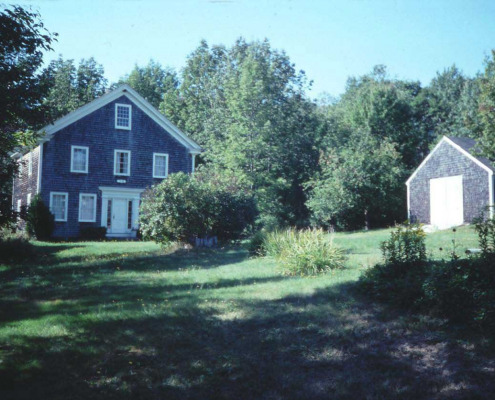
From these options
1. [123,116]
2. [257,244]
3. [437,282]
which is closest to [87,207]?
[123,116]

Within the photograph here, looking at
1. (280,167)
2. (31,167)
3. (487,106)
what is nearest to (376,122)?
(280,167)

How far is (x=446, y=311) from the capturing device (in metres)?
6.68

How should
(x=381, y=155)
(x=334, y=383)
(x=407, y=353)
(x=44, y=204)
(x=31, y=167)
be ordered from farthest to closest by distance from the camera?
(x=381, y=155) → (x=31, y=167) → (x=44, y=204) → (x=407, y=353) → (x=334, y=383)

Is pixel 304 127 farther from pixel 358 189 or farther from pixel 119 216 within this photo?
pixel 119 216

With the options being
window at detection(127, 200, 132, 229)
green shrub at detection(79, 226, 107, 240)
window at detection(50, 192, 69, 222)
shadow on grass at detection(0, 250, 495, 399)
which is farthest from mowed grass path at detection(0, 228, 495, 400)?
window at detection(127, 200, 132, 229)

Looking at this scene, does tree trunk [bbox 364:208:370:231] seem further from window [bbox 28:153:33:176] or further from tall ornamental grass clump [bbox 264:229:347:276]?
window [bbox 28:153:33:176]

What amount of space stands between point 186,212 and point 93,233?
12893mm

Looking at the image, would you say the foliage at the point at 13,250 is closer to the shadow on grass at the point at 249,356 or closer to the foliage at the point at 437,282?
the shadow on grass at the point at 249,356

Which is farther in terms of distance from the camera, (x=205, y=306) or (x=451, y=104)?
(x=451, y=104)

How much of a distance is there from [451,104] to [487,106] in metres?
19.9

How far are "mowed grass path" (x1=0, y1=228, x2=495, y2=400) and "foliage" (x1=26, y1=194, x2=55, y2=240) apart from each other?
16.7m

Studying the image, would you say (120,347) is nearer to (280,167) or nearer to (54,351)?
(54,351)

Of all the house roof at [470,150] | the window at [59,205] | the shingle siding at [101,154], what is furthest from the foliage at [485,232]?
the window at [59,205]

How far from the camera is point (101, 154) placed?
28453mm
